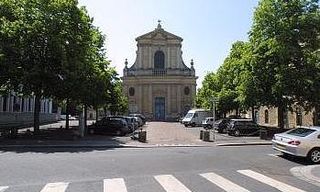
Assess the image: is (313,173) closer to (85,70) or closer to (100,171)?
(100,171)

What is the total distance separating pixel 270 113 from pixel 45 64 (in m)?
34.5

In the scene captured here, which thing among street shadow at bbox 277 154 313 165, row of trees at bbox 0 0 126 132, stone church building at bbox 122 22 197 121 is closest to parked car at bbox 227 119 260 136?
row of trees at bbox 0 0 126 132

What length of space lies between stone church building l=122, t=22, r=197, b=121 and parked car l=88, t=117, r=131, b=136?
51.6 meters

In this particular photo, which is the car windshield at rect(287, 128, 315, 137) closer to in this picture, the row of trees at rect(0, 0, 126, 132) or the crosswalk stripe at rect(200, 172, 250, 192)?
the crosswalk stripe at rect(200, 172, 250, 192)

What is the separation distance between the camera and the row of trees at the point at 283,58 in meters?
35.9

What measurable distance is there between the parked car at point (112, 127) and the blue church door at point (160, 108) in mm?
52489

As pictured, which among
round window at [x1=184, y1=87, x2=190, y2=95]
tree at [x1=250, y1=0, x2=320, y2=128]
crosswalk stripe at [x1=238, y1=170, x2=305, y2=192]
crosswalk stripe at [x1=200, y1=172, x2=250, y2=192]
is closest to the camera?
crosswalk stripe at [x1=200, y1=172, x2=250, y2=192]

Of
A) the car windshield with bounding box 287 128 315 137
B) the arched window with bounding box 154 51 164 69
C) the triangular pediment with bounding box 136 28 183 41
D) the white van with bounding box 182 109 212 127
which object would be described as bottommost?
the car windshield with bounding box 287 128 315 137

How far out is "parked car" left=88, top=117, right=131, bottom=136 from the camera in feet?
123

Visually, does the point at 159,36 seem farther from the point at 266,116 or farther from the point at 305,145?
the point at 305,145

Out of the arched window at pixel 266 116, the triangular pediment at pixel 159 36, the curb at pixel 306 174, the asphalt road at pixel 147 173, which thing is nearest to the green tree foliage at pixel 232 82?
the arched window at pixel 266 116

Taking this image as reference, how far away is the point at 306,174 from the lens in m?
15.3

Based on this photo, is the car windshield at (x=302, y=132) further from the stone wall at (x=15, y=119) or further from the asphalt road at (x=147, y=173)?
the stone wall at (x=15, y=119)

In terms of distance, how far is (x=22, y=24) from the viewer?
3034 cm
